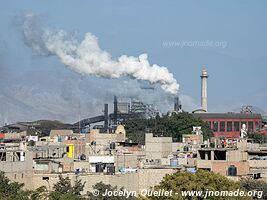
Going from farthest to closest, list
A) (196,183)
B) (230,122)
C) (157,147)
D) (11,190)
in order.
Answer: (230,122), (157,147), (11,190), (196,183)

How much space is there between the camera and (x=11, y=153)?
149 ft

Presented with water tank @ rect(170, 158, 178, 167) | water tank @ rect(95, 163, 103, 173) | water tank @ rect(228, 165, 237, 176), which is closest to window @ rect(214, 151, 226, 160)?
water tank @ rect(170, 158, 178, 167)

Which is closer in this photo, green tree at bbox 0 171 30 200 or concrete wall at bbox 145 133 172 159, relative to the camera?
green tree at bbox 0 171 30 200

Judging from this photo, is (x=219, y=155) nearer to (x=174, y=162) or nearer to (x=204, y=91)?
(x=174, y=162)

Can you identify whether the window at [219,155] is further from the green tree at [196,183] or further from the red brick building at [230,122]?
the red brick building at [230,122]

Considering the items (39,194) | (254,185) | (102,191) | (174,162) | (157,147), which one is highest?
(157,147)

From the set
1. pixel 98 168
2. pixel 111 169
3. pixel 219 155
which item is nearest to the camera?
pixel 111 169

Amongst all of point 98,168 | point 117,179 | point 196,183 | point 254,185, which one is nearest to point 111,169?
point 98,168

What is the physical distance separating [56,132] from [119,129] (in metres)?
6.45

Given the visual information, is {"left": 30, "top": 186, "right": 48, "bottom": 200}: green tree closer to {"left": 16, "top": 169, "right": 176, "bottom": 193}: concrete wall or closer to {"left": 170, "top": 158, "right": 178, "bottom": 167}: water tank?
{"left": 16, "top": 169, "right": 176, "bottom": 193}: concrete wall

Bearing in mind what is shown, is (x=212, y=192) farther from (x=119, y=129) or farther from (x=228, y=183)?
(x=119, y=129)

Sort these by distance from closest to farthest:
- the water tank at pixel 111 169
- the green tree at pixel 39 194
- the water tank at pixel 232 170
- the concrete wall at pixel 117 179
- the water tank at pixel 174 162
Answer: the green tree at pixel 39 194 → the concrete wall at pixel 117 179 → the water tank at pixel 111 169 → the water tank at pixel 232 170 → the water tank at pixel 174 162

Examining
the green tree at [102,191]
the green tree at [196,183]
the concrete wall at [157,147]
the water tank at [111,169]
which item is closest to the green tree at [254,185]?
the green tree at [196,183]

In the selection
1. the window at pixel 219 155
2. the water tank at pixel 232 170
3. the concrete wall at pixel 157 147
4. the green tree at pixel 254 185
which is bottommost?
the green tree at pixel 254 185
